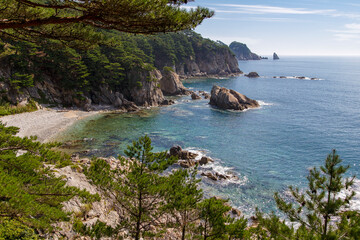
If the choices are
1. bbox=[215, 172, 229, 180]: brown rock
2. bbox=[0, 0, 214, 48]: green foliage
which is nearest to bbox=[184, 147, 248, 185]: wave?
bbox=[215, 172, 229, 180]: brown rock

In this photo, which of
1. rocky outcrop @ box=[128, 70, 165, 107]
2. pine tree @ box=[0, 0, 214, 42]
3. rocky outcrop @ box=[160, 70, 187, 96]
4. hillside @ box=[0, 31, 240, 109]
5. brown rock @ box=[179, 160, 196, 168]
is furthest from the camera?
rocky outcrop @ box=[160, 70, 187, 96]

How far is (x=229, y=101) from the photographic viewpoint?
53.8m

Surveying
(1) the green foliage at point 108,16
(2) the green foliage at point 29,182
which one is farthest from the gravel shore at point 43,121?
(1) the green foliage at point 108,16

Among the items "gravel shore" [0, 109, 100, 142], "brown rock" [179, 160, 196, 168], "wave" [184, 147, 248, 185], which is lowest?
"wave" [184, 147, 248, 185]

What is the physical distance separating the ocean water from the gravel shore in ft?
6.12

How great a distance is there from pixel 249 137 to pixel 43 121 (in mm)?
31157

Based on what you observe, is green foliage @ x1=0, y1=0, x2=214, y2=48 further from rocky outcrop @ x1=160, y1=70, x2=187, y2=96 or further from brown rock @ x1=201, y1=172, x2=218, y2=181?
rocky outcrop @ x1=160, y1=70, x2=187, y2=96

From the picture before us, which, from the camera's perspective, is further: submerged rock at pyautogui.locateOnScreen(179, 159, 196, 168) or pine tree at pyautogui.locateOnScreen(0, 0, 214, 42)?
submerged rock at pyautogui.locateOnScreen(179, 159, 196, 168)

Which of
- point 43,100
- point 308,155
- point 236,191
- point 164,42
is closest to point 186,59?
point 164,42

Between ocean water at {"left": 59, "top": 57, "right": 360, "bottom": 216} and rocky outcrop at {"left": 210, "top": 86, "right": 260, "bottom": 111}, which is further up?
rocky outcrop at {"left": 210, "top": 86, "right": 260, "bottom": 111}

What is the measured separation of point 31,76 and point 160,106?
25218mm

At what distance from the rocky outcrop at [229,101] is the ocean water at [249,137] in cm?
234

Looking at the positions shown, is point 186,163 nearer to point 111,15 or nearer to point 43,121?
point 111,15

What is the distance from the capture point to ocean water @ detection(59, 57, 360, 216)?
24.1 m
